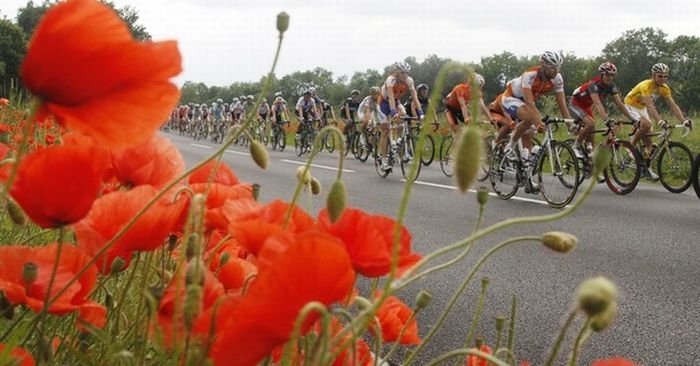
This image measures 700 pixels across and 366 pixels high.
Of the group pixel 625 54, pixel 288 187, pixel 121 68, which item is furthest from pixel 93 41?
pixel 625 54

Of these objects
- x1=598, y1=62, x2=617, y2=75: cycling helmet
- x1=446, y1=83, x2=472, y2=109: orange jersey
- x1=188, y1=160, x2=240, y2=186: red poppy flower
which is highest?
x1=598, y1=62, x2=617, y2=75: cycling helmet

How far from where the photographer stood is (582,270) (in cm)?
483

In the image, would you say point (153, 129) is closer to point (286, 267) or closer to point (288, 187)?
point (286, 267)

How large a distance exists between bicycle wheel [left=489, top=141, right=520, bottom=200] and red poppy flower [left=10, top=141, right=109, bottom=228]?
332 inches

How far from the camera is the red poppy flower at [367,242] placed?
1.64 feet

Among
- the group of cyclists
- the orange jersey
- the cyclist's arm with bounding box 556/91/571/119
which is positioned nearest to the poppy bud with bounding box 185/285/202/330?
the group of cyclists

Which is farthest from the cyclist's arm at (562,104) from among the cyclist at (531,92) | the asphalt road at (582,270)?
the asphalt road at (582,270)

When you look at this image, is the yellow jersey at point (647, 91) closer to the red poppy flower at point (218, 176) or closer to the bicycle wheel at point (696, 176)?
the bicycle wheel at point (696, 176)

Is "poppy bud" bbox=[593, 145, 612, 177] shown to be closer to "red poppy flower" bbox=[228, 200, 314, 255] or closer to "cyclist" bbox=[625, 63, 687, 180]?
"red poppy flower" bbox=[228, 200, 314, 255]

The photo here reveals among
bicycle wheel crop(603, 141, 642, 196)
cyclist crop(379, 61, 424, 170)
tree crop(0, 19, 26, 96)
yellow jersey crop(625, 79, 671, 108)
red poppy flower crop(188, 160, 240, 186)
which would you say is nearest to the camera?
red poppy flower crop(188, 160, 240, 186)

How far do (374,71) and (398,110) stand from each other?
79354mm

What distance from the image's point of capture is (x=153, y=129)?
0.43 m

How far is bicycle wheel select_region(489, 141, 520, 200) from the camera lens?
880cm

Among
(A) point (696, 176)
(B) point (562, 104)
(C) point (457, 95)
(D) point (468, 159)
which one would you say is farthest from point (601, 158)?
(C) point (457, 95)
